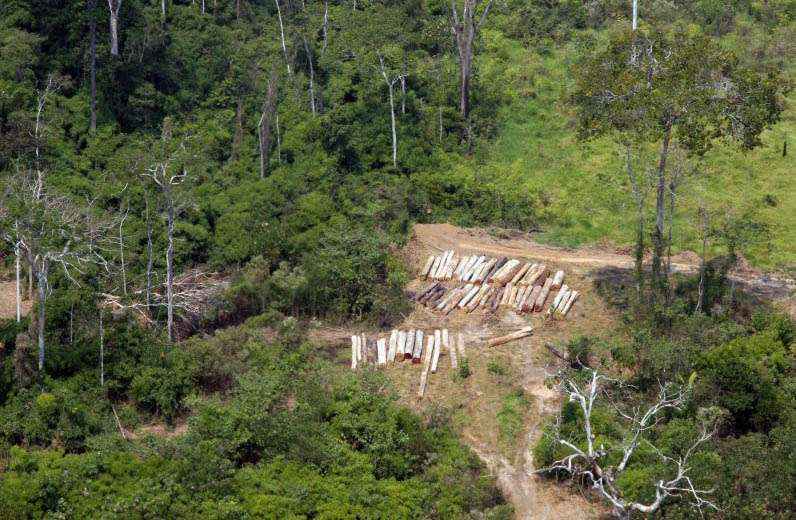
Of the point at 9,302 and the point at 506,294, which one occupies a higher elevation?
the point at 506,294

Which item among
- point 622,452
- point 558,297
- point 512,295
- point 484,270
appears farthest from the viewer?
point 484,270

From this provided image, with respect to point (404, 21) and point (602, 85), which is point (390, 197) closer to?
point (602, 85)

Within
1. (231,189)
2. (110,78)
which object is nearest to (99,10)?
(110,78)

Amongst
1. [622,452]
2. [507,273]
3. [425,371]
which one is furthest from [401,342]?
[622,452]

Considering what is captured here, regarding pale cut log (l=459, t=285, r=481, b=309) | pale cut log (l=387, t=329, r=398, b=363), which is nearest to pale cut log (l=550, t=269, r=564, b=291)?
pale cut log (l=459, t=285, r=481, b=309)

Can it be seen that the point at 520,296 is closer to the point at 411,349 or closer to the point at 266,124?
the point at 411,349

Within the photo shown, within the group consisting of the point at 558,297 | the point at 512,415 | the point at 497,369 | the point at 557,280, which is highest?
the point at 557,280
